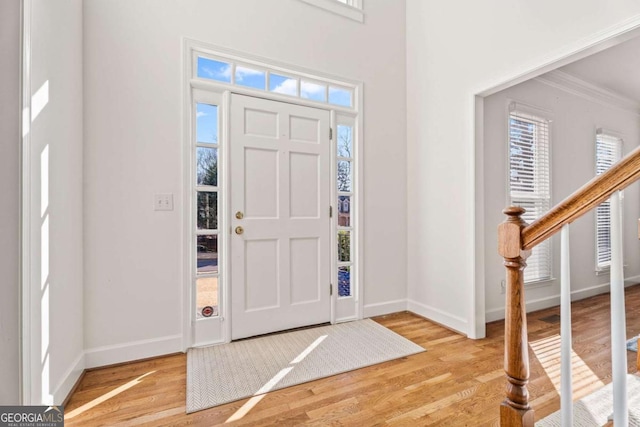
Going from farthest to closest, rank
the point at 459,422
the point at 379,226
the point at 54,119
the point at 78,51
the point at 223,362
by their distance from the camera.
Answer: the point at 379,226 → the point at 223,362 → the point at 78,51 → the point at 54,119 → the point at 459,422

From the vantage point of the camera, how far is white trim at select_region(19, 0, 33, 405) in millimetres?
1298

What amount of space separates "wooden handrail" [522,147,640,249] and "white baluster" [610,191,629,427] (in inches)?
1.5

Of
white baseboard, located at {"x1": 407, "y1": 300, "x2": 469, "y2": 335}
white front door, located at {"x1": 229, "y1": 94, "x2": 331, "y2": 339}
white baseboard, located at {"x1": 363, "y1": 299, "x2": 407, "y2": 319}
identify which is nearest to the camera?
white front door, located at {"x1": 229, "y1": 94, "x2": 331, "y2": 339}

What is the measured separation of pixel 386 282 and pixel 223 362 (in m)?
1.78

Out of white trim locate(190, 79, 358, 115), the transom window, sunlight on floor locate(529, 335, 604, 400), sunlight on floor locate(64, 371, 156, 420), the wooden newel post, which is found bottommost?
sunlight on floor locate(64, 371, 156, 420)

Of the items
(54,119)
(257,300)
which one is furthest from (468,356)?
(54,119)

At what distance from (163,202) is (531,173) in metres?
3.67

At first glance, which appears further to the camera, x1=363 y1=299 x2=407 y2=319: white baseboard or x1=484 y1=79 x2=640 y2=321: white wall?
x1=363 y1=299 x2=407 y2=319: white baseboard

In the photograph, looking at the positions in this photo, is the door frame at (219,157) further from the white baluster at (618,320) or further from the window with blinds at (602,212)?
the window with blinds at (602,212)

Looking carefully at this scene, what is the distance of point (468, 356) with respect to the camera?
237cm

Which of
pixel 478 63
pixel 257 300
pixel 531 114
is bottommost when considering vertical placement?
pixel 257 300

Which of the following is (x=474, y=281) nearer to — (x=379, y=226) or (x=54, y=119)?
(x=379, y=226)

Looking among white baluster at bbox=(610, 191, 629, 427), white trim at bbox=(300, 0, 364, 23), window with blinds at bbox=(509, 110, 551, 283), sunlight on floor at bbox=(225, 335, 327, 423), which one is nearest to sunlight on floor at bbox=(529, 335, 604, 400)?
window with blinds at bbox=(509, 110, 551, 283)

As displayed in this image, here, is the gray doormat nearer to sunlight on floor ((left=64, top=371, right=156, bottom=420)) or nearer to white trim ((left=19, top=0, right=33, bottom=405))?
sunlight on floor ((left=64, top=371, right=156, bottom=420))
